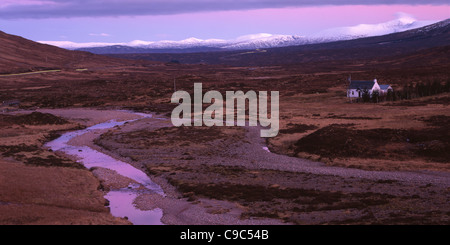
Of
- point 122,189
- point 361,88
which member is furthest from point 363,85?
point 122,189

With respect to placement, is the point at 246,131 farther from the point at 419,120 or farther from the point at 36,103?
the point at 36,103

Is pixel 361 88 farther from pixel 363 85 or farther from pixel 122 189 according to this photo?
pixel 122 189

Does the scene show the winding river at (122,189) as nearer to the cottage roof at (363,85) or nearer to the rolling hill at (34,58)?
the cottage roof at (363,85)

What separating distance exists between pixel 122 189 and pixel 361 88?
157 feet

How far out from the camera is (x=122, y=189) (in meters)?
28.3

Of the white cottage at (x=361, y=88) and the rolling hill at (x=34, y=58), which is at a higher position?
the rolling hill at (x=34, y=58)

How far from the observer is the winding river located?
2317 centimetres

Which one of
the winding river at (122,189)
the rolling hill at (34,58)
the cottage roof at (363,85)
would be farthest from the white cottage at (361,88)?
the rolling hill at (34,58)

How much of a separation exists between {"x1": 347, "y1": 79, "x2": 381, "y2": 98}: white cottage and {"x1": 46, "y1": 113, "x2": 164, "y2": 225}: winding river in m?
38.5

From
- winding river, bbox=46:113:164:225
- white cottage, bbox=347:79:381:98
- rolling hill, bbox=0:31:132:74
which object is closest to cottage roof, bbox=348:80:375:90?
white cottage, bbox=347:79:381:98

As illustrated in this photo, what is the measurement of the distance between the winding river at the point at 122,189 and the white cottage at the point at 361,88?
126 ft

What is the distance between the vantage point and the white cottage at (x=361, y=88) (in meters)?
66.9
